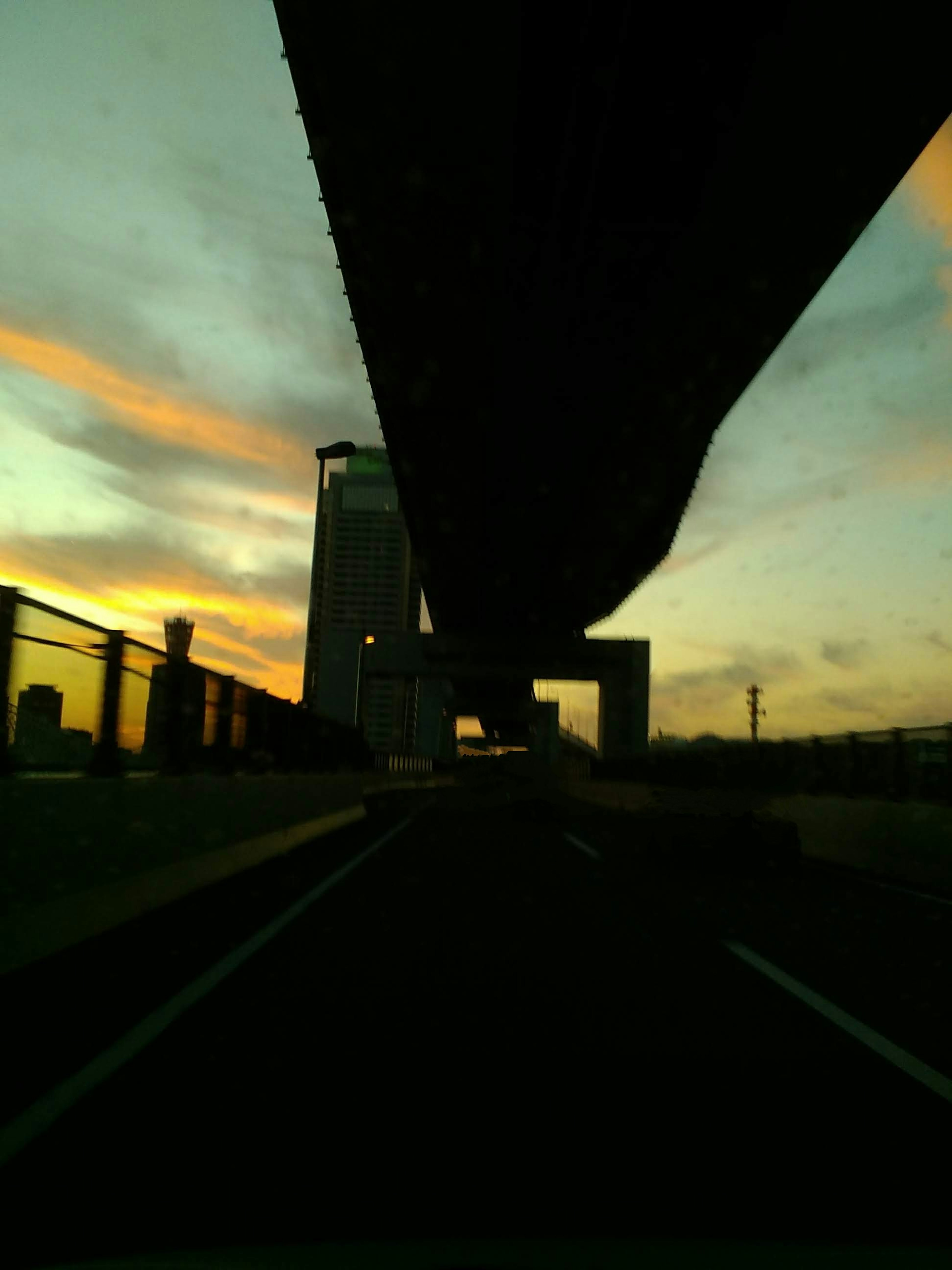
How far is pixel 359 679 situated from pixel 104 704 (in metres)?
50.3

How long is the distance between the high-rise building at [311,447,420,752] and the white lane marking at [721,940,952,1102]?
66.9ft

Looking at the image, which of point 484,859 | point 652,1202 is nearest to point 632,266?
point 484,859

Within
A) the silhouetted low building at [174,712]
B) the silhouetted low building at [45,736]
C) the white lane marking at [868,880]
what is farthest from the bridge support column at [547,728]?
the silhouetted low building at [45,736]

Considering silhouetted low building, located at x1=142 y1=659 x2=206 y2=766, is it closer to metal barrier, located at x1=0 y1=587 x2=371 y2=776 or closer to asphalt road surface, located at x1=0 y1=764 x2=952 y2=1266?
metal barrier, located at x1=0 y1=587 x2=371 y2=776

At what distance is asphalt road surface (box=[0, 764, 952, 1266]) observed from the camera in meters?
3.87

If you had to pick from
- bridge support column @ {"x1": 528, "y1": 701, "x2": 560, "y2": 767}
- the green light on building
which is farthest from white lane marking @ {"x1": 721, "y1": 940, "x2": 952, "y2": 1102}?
bridge support column @ {"x1": 528, "y1": 701, "x2": 560, "y2": 767}

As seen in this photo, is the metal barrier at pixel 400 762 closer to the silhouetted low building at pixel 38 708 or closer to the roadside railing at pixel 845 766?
the roadside railing at pixel 845 766

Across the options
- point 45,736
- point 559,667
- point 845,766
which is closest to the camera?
point 45,736

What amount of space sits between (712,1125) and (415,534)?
2966 cm

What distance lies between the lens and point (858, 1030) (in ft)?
22.2

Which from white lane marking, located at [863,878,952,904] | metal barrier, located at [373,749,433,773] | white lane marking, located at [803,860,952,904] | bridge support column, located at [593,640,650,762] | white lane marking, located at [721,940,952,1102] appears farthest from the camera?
bridge support column, located at [593,640,650,762]

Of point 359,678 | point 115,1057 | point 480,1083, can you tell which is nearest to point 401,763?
point 359,678

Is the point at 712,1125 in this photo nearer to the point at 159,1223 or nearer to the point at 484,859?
the point at 159,1223

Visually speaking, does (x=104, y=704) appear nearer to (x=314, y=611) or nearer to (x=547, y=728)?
(x=314, y=611)
